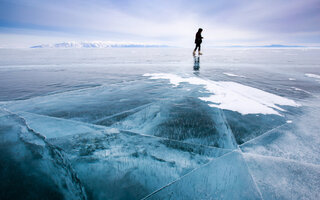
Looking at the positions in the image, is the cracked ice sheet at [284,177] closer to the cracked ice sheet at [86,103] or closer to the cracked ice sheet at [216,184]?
the cracked ice sheet at [216,184]

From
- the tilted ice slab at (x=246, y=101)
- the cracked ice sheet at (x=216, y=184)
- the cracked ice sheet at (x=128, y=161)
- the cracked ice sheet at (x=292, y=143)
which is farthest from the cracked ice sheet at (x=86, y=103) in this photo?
the cracked ice sheet at (x=292, y=143)

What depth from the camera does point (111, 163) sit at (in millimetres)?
1060

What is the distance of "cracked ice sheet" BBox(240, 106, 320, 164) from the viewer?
1130 millimetres

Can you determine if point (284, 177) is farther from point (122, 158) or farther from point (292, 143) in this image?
point (122, 158)

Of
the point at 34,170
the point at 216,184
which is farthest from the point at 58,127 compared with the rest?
the point at 216,184

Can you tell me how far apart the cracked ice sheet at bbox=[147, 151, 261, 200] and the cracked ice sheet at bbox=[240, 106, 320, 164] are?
28 centimetres

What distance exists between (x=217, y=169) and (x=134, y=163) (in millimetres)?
608

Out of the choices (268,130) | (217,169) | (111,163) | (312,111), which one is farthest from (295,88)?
(111,163)

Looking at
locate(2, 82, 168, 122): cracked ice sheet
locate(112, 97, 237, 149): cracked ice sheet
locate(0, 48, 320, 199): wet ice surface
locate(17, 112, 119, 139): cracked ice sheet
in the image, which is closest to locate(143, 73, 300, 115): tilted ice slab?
locate(0, 48, 320, 199): wet ice surface

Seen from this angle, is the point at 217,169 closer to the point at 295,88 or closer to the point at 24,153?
the point at 24,153

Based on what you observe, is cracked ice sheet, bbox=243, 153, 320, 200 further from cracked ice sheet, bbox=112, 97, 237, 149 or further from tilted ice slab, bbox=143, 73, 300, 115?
tilted ice slab, bbox=143, 73, 300, 115

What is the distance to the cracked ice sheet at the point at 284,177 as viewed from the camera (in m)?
0.85

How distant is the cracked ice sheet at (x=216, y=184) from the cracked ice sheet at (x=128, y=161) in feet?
0.17

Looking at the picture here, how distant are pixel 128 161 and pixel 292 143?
4.77 ft
